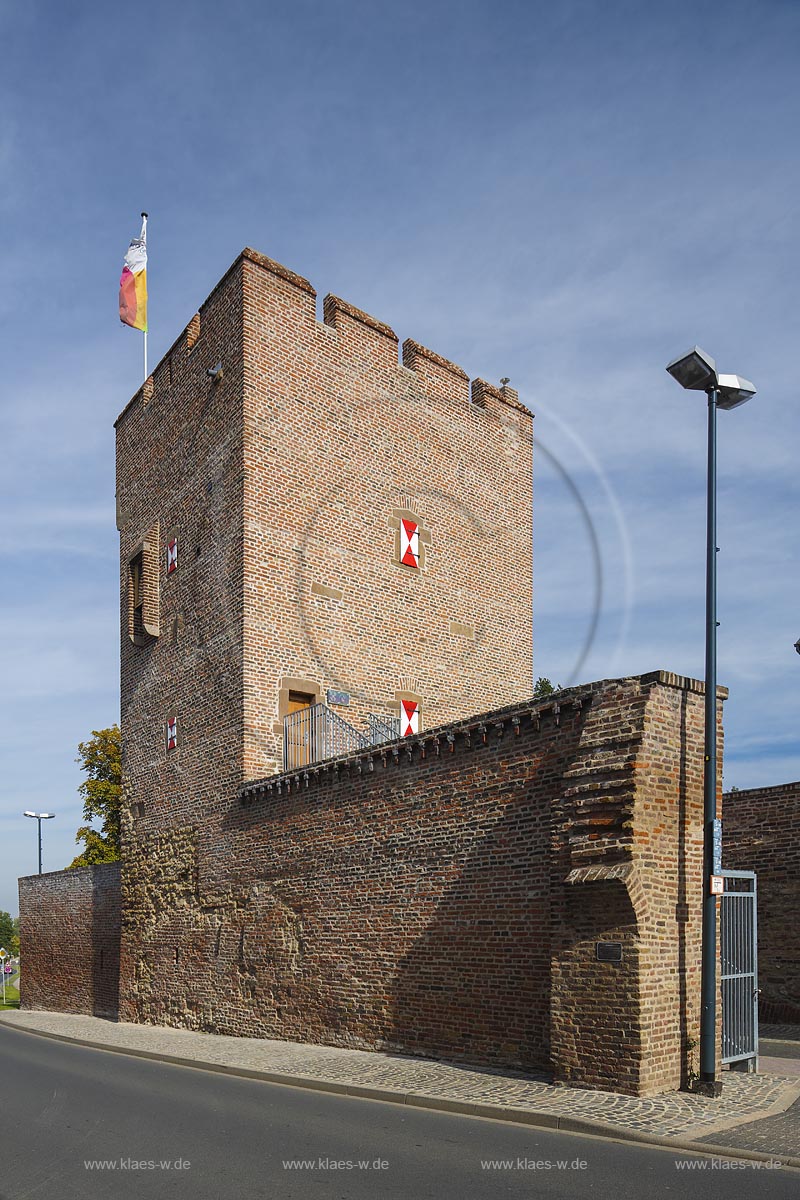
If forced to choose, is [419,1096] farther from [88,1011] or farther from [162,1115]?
[88,1011]

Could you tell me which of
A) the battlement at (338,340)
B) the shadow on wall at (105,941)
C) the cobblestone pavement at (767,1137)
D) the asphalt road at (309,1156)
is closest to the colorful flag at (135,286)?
the battlement at (338,340)

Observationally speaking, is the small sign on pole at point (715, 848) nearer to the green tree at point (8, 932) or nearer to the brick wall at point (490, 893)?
the brick wall at point (490, 893)

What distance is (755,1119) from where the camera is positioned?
9.20 metres

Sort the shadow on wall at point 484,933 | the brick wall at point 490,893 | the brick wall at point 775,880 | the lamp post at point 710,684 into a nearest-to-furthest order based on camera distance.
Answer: the lamp post at point 710,684, the brick wall at point 490,893, the shadow on wall at point 484,933, the brick wall at point 775,880

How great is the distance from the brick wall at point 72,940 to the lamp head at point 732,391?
2096 centimetres

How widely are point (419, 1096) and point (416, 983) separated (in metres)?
3.27

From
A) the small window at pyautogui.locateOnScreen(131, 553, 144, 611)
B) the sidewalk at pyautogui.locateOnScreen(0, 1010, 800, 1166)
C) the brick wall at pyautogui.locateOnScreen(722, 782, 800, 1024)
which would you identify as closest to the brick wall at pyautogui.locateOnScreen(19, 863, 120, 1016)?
the small window at pyautogui.locateOnScreen(131, 553, 144, 611)

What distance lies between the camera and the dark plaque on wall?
34.7 ft

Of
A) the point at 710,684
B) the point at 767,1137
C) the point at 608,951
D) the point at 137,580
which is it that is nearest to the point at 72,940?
the point at 137,580

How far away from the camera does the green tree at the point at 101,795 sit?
149ft

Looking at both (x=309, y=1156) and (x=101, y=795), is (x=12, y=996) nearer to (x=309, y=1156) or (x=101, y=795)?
(x=101, y=795)

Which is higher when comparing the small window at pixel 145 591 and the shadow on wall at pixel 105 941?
the small window at pixel 145 591

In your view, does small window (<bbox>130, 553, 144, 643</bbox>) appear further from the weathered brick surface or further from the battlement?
the battlement

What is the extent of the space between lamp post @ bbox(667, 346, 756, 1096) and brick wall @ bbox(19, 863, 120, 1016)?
19285 millimetres
